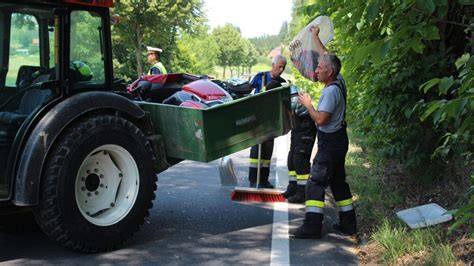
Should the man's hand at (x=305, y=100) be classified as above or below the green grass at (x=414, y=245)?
above

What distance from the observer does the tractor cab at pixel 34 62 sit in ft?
14.5

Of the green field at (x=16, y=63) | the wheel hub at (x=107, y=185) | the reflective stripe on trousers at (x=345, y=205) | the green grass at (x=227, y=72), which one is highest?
the green field at (x=16, y=63)

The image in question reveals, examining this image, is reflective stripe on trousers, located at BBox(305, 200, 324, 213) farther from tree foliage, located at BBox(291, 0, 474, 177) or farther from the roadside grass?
tree foliage, located at BBox(291, 0, 474, 177)

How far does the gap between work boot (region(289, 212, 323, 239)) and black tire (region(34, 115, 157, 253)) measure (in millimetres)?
1540

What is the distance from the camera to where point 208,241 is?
5.20m

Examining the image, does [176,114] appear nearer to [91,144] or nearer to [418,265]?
[91,144]

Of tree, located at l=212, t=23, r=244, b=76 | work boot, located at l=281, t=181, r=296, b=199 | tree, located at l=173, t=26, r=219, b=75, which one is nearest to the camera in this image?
work boot, located at l=281, t=181, r=296, b=199

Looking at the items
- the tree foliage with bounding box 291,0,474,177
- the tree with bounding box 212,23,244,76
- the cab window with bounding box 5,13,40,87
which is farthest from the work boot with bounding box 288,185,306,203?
the tree with bounding box 212,23,244,76

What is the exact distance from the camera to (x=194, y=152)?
5051 millimetres

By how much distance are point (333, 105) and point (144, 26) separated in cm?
2320

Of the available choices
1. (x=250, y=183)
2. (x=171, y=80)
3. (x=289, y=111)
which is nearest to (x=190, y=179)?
(x=250, y=183)

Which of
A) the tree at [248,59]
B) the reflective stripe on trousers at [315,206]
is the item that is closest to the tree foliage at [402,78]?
the reflective stripe on trousers at [315,206]

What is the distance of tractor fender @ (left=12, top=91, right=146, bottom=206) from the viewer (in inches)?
168

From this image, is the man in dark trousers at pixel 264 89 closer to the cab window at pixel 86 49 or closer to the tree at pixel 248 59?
the cab window at pixel 86 49
